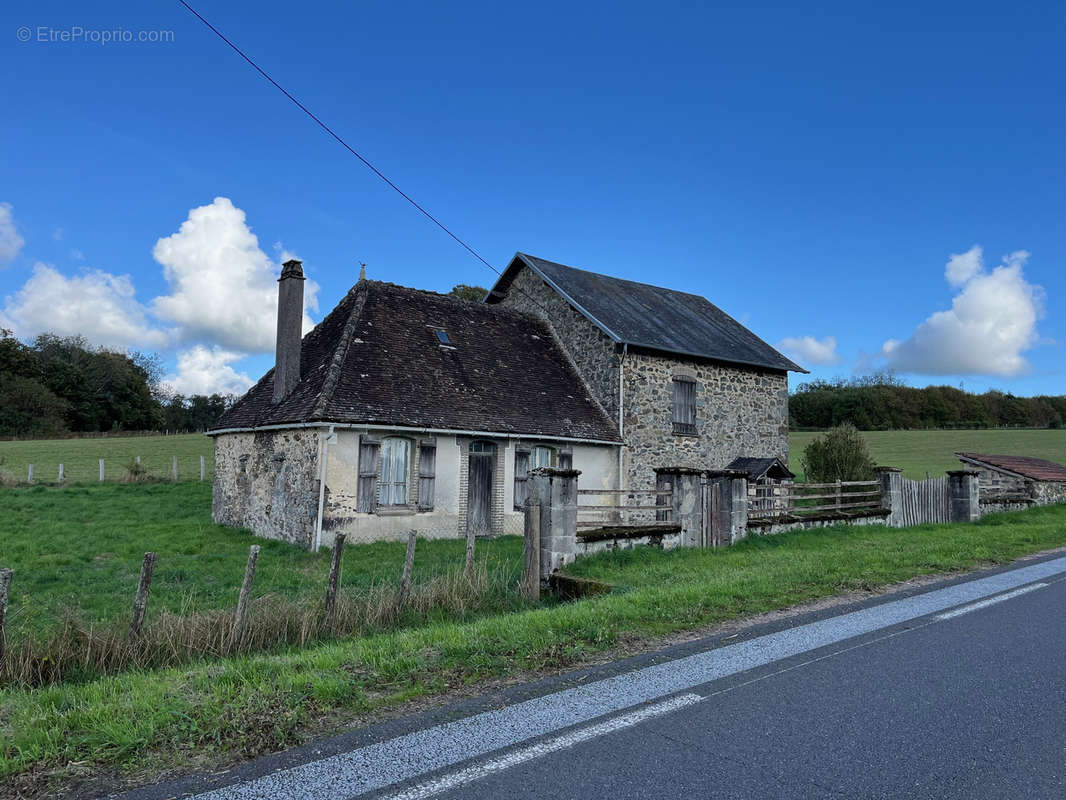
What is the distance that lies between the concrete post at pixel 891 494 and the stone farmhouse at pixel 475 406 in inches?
200

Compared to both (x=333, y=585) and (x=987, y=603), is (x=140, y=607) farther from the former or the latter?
(x=987, y=603)

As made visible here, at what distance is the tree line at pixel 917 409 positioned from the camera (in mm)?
66188

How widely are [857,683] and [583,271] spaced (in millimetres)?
21391

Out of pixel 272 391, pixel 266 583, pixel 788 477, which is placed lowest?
pixel 266 583

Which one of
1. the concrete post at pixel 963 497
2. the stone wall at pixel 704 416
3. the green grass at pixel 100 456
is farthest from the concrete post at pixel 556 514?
the green grass at pixel 100 456

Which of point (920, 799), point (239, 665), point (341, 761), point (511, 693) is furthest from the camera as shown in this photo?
point (239, 665)

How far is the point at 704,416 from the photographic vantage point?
2216 cm

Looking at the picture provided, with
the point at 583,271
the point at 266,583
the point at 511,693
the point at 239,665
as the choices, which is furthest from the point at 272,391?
the point at 511,693

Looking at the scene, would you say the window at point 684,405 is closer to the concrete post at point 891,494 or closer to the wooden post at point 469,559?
the concrete post at point 891,494

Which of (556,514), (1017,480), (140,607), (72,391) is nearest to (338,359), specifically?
(556,514)

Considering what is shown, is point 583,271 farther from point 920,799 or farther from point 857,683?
point 920,799

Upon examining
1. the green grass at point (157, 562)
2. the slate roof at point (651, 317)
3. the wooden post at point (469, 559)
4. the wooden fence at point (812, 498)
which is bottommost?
the green grass at point (157, 562)

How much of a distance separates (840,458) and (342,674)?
23.8m

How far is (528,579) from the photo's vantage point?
33.8ft
